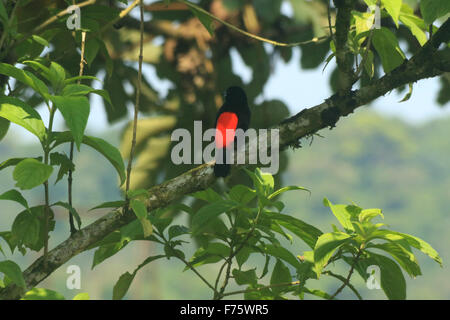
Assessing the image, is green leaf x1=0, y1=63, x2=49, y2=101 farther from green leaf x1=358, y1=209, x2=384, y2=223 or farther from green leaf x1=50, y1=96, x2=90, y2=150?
green leaf x1=358, y1=209, x2=384, y2=223

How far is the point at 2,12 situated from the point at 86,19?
32cm

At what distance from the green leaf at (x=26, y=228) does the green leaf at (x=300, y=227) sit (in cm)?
50

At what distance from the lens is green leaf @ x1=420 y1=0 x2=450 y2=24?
1253mm

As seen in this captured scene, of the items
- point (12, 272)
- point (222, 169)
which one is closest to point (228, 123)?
point (222, 169)

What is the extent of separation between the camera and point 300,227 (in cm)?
120

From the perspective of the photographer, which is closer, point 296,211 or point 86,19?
point 86,19

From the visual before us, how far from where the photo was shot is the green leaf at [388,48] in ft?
4.65

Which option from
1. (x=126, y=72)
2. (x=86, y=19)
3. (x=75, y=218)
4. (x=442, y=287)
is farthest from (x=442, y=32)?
(x=442, y=287)

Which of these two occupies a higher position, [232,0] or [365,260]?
[232,0]

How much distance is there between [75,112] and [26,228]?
0.33 m

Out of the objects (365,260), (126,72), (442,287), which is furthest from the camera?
(442,287)

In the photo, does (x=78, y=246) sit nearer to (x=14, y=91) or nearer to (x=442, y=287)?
(x=14, y=91)

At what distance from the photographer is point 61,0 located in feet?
7.29
